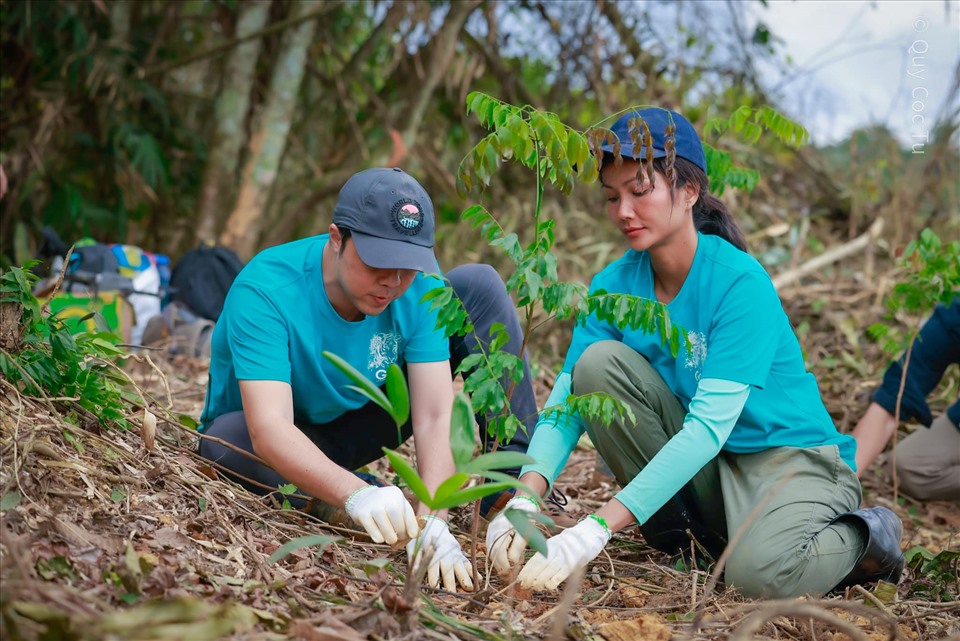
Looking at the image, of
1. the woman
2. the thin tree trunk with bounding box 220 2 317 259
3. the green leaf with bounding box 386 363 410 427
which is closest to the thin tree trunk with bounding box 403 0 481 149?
the thin tree trunk with bounding box 220 2 317 259

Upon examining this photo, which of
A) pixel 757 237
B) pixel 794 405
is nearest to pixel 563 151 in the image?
pixel 794 405

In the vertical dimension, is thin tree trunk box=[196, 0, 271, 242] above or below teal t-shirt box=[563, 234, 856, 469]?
above

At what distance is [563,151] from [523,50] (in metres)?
5.13

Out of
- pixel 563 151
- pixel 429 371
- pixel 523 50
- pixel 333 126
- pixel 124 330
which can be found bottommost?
pixel 124 330

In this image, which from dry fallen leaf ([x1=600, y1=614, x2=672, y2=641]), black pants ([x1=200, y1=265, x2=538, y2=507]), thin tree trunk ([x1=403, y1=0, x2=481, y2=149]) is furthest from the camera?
thin tree trunk ([x1=403, y1=0, x2=481, y2=149])

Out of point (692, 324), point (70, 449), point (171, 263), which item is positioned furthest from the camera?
point (171, 263)

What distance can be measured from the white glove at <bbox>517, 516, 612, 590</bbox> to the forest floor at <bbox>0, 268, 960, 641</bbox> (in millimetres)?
51

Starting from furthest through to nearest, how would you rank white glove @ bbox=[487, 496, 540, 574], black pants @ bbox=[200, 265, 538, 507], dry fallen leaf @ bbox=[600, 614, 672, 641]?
black pants @ bbox=[200, 265, 538, 507] → white glove @ bbox=[487, 496, 540, 574] → dry fallen leaf @ bbox=[600, 614, 672, 641]

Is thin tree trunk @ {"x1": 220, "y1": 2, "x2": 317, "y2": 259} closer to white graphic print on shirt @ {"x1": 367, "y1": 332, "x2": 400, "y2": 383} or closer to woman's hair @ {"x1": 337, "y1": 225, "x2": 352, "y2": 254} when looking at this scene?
white graphic print on shirt @ {"x1": 367, "y1": 332, "x2": 400, "y2": 383}

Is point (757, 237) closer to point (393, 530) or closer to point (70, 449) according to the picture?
point (393, 530)

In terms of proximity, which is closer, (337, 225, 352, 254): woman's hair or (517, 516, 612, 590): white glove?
(517, 516, 612, 590): white glove

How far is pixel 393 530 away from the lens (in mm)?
2201

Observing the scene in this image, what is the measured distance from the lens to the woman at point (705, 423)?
7.71ft

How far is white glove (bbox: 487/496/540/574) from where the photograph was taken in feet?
7.41
